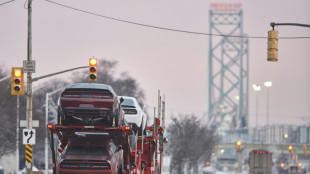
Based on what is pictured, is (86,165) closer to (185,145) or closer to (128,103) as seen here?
(128,103)

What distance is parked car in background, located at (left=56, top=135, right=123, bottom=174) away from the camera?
2902cm

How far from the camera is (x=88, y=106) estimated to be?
2875cm

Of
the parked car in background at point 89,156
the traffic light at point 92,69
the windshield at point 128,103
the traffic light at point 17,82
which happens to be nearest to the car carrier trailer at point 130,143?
the parked car in background at point 89,156

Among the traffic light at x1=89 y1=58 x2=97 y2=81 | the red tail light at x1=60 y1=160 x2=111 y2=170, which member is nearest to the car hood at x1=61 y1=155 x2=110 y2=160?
the red tail light at x1=60 y1=160 x2=111 y2=170

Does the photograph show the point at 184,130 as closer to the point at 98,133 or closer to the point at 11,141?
the point at 11,141

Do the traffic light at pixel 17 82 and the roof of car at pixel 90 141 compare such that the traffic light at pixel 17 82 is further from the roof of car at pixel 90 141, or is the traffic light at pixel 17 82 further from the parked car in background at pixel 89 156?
the roof of car at pixel 90 141

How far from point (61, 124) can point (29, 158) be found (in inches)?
455

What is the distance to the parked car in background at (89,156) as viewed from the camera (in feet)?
95.2

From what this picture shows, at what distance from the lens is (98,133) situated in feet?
94.6

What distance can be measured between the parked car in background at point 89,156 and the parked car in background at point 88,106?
1.97 feet

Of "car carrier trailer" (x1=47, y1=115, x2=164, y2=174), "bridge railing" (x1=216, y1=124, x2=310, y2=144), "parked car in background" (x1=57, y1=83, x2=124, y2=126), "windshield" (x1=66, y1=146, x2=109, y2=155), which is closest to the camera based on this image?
"parked car in background" (x1=57, y1=83, x2=124, y2=126)

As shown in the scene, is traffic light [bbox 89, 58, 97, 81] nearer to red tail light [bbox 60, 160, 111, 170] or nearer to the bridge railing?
red tail light [bbox 60, 160, 111, 170]

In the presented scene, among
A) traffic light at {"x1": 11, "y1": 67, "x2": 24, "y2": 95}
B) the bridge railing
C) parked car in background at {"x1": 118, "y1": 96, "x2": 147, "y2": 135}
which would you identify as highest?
traffic light at {"x1": 11, "y1": 67, "x2": 24, "y2": 95}

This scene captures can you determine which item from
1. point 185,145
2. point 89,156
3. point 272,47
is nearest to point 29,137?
point 89,156
